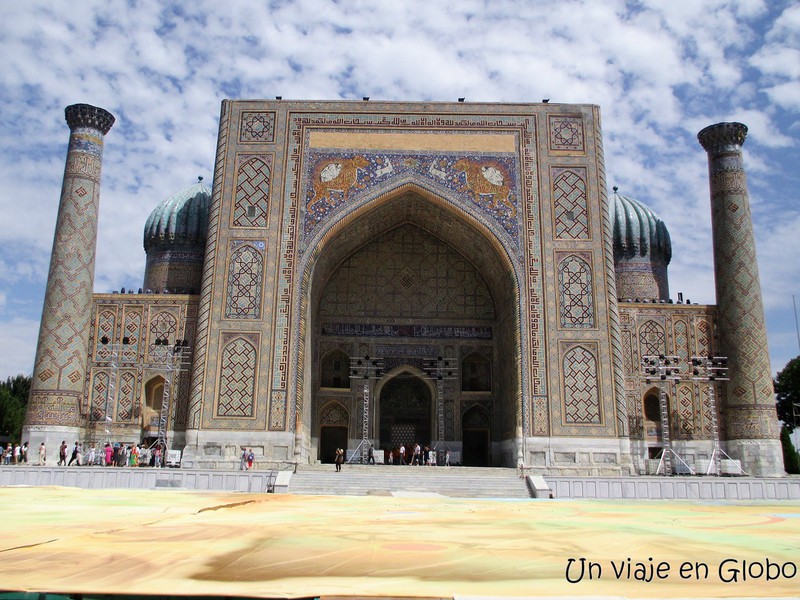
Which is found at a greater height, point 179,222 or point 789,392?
point 179,222

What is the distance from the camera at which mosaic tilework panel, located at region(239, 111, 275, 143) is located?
39.5 ft

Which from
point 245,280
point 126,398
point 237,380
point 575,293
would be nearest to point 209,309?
point 245,280

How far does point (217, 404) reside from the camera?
1084 cm

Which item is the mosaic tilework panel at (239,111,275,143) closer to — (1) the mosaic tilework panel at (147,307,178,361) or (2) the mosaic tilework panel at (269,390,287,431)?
(1) the mosaic tilework panel at (147,307,178,361)

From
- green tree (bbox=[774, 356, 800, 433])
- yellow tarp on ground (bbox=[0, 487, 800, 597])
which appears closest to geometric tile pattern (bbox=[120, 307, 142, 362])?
yellow tarp on ground (bbox=[0, 487, 800, 597])

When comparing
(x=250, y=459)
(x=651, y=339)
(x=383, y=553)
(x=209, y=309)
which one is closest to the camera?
(x=383, y=553)

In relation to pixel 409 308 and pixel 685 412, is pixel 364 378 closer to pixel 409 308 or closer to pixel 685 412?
pixel 409 308

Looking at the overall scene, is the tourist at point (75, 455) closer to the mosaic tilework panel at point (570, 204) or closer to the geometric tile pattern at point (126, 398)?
the geometric tile pattern at point (126, 398)

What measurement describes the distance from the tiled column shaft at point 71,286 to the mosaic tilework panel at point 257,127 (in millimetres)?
2358

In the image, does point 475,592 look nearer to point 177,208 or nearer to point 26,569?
Answer: point 26,569

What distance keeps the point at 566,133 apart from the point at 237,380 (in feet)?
21.5

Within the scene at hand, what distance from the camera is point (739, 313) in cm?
1206

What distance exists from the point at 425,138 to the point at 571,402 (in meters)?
→ 4.80

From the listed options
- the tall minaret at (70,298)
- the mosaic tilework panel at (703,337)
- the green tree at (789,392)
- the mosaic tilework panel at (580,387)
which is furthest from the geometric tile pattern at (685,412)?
the green tree at (789,392)
